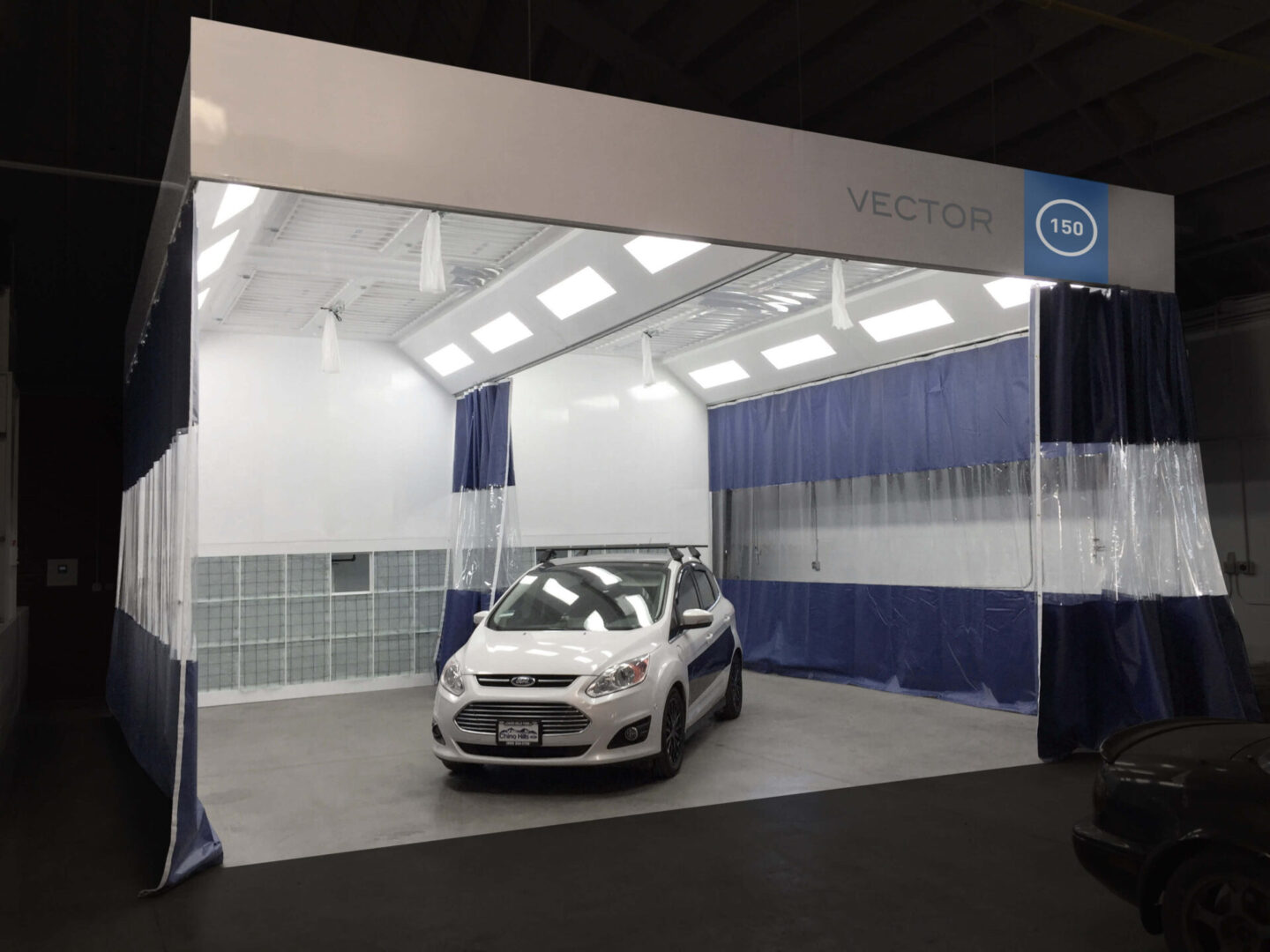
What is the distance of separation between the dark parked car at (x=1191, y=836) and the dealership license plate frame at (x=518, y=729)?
120 inches

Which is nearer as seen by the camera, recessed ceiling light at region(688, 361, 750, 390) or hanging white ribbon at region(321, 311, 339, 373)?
hanging white ribbon at region(321, 311, 339, 373)

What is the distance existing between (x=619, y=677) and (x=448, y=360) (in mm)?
4997

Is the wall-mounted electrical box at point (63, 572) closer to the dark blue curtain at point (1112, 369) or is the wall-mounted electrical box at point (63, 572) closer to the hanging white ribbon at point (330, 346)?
the hanging white ribbon at point (330, 346)

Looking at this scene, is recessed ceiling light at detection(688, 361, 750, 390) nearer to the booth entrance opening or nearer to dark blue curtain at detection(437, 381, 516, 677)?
the booth entrance opening

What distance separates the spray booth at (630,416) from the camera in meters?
4.73

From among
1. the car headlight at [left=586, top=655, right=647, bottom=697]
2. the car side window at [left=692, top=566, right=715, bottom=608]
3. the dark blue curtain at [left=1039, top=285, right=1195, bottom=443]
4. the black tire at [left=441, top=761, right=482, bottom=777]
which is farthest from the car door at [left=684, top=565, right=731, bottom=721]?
the dark blue curtain at [left=1039, top=285, right=1195, bottom=443]

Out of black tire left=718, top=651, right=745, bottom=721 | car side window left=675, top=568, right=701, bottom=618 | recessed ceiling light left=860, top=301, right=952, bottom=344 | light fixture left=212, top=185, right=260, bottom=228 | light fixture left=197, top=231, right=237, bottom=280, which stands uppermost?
light fixture left=197, top=231, right=237, bottom=280

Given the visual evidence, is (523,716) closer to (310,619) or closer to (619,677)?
(619,677)

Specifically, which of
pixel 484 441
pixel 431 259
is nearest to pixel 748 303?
pixel 484 441

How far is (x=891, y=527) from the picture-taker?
950 centimetres

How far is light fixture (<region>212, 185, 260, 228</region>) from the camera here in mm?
5461

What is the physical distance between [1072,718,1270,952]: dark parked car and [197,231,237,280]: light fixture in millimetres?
6020

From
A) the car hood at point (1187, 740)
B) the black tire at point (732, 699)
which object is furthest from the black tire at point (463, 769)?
the car hood at point (1187, 740)

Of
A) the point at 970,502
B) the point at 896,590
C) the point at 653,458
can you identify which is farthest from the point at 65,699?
the point at 970,502
